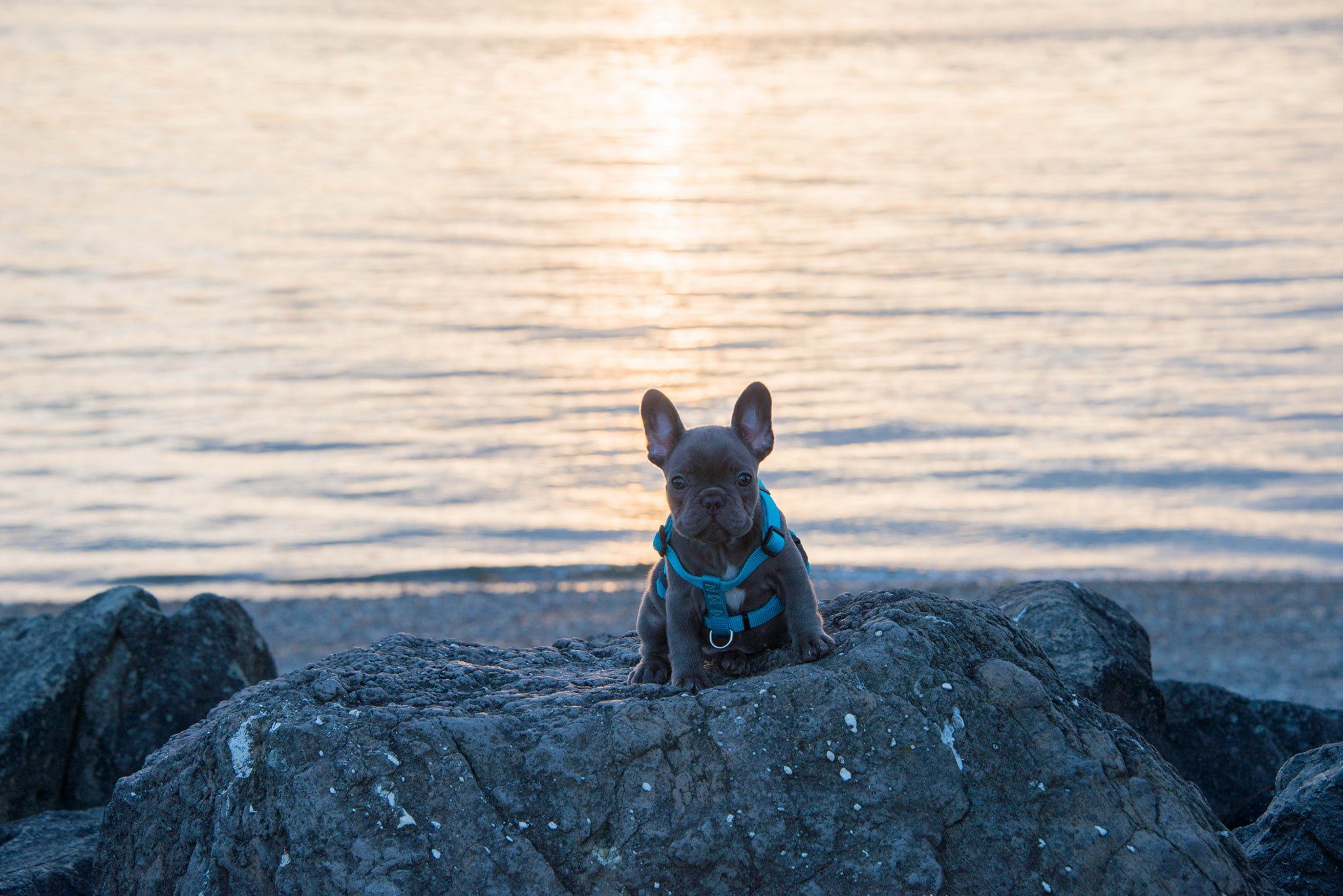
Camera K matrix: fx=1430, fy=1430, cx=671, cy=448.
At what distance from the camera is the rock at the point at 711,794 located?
465 cm

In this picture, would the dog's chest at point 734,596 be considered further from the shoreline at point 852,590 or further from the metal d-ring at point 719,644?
the shoreline at point 852,590

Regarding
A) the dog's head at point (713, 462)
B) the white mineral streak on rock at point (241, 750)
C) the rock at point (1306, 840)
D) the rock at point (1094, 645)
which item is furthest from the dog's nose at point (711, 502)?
the rock at point (1306, 840)

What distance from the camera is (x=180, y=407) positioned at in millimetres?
20109

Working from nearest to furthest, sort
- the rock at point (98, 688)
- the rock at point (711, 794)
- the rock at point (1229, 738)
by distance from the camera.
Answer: the rock at point (711, 794) → the rock at point (98, 688) → the rock at point (1229, 738)

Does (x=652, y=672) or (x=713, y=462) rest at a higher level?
(x=713, y=462)

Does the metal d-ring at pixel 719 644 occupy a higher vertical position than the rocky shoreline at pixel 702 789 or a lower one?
higher

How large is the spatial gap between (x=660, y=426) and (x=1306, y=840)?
324 centimetres

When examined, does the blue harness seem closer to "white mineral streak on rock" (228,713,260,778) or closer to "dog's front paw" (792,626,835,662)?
"dog's front paw" (792,626,835,662)

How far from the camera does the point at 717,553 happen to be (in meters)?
A: 5.39

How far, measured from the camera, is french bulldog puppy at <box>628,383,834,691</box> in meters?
5.18

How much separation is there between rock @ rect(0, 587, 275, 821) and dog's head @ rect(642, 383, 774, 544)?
3827mm

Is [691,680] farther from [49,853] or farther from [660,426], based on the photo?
[49,853]

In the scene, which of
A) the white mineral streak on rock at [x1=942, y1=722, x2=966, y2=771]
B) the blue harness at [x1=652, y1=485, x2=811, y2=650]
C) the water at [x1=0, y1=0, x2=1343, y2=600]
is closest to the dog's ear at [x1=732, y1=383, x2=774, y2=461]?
the blue harness at [x1=652, y1=485, x2=811, y2=650]

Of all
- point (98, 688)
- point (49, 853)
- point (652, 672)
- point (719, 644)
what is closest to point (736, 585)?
point (719, 644)
